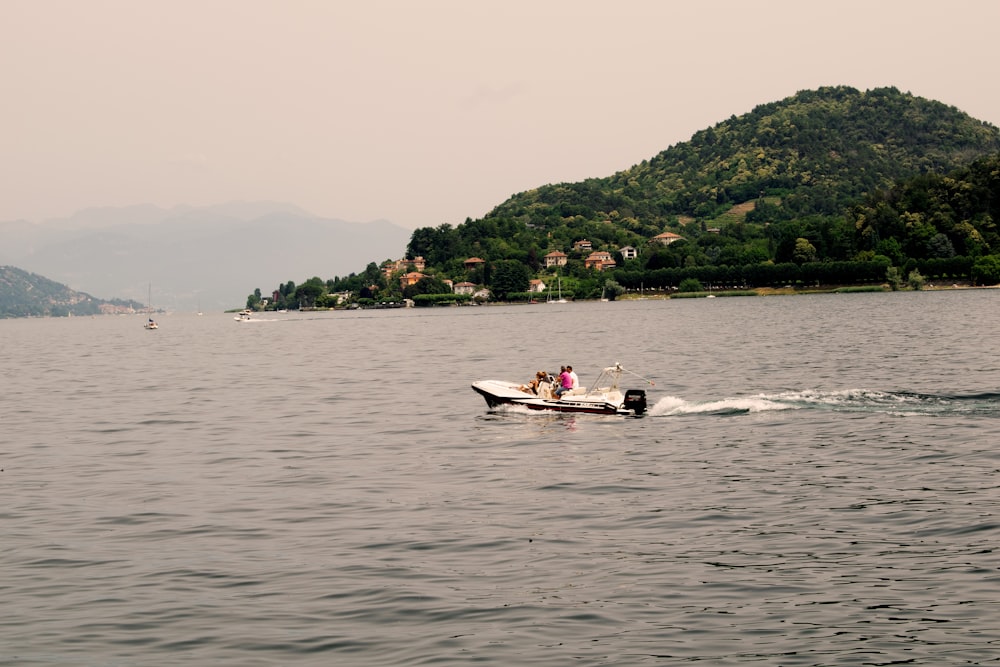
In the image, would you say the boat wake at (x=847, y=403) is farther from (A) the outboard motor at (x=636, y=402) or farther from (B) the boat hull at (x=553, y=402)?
(B) the boat hull at (x=553, y=402)

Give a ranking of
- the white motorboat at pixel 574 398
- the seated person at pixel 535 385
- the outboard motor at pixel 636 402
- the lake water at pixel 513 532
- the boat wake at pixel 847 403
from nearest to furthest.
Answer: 1. the lake water at pixel 513 532
2. the boat wake at pixel 847 403
3. the outboard motor at pixel 636 402
4. the white motorboat at pixel 574 398
5. the seated person at pixel 535 385

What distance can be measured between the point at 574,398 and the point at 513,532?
23223mm

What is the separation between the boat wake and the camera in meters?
43.9

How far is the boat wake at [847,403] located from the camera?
43938mm

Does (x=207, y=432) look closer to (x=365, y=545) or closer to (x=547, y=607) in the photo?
(x=365, y=545)

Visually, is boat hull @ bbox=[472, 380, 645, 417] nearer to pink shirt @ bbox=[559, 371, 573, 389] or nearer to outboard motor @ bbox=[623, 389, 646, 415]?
outboard motor @ bbox=[623, 389, 646, 415]

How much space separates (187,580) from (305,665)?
19.8 feet

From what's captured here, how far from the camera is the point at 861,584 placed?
64.2 feet

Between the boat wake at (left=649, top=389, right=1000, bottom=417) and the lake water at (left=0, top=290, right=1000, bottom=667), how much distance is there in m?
0.22

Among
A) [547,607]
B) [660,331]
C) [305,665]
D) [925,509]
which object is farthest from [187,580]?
[660,331]

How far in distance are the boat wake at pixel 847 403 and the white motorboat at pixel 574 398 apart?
1447 mm

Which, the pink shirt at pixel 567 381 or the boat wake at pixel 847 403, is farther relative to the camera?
the pink shirt at pixel 567 381

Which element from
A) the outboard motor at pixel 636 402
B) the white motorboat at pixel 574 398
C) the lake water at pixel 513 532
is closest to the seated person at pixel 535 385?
the white motorboat at pixel 574 398

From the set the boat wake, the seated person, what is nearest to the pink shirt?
the seated person
